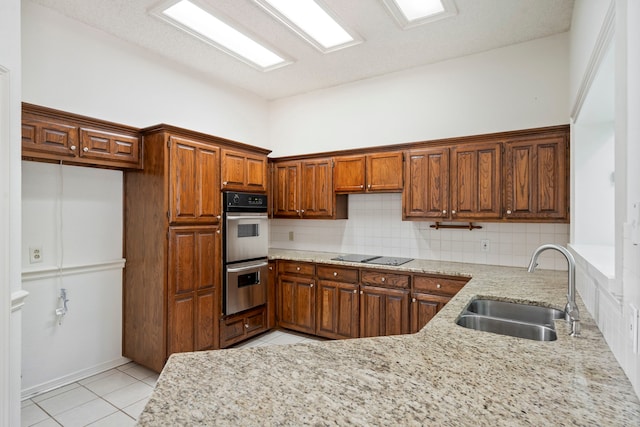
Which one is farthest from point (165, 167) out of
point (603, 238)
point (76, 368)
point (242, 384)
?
point (603, 238)

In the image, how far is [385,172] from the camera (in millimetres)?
3688

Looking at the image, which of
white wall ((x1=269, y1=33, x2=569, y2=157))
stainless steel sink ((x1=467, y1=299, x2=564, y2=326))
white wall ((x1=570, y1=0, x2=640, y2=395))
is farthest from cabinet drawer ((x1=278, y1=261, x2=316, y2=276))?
white wall ((x1=570, y1=0, x2=640, y2=395))

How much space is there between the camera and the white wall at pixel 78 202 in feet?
8.76

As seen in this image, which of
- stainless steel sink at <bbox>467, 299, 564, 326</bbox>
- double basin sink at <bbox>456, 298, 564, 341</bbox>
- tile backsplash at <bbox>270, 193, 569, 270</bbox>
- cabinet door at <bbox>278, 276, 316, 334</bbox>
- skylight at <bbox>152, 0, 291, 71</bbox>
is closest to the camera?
double basin sink at <bbox>456, 298, 564, 341</bbox>

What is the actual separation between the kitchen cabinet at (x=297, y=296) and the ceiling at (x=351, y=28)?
2.29 m

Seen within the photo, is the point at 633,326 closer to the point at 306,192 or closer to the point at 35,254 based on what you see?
the point at 306,192

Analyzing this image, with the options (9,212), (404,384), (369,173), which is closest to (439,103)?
(369,173)

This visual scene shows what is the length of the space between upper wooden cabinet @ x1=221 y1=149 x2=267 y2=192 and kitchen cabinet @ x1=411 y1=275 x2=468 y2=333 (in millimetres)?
1978

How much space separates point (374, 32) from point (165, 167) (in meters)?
2.24

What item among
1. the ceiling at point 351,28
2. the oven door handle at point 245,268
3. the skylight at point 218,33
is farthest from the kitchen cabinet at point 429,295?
the skylight at point 218,33

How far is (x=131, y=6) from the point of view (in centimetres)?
268

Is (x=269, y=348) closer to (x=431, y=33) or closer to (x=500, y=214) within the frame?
(x=500, y=214)

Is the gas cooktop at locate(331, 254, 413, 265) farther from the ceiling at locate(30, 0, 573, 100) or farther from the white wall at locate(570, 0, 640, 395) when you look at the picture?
the ceiling at locate(30, 0, 573, 100)

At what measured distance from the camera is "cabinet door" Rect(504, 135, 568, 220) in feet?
9.39
